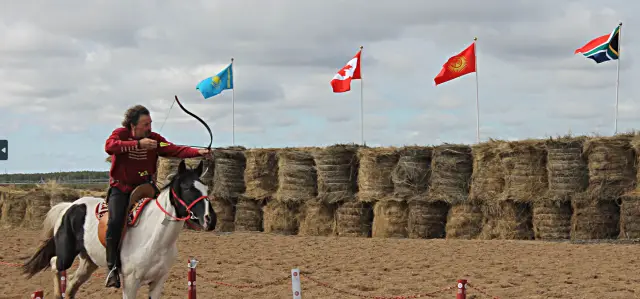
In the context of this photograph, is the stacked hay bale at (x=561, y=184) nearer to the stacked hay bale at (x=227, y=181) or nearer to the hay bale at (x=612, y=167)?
the hay bale at (x=612, y=167)

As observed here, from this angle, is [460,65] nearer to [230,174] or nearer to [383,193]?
[383,193]

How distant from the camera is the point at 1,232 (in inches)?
964

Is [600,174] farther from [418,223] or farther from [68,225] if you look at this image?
[68,225]

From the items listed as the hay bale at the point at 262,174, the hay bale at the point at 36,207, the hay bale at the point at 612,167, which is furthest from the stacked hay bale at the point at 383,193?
the hay bale at the point at 36,207

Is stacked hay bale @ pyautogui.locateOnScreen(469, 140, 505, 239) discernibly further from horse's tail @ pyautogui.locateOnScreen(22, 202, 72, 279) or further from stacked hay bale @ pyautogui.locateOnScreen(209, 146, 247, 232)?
horse's tail @ pyautogui.locateOnScreen(22, 202, 72, 279)

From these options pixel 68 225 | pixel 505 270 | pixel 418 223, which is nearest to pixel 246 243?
pixel 418 223

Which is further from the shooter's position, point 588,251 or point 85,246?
point 588,251

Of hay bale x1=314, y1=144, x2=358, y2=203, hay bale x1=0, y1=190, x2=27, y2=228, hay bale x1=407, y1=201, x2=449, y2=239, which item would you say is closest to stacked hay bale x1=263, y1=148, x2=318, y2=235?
hay bale x1=314, y1=144, x2=358, y2=203

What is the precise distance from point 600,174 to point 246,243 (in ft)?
26.6

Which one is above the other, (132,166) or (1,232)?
(132,166)

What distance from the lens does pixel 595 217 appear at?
55.8ft

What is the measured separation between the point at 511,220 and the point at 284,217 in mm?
5938

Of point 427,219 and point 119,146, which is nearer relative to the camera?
point 119,146

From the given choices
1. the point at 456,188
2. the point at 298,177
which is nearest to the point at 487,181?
the point at 456,188
